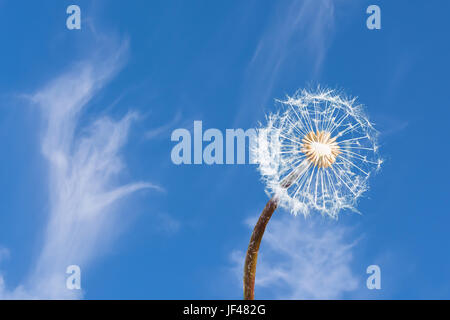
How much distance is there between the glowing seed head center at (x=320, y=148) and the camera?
65.8 ft

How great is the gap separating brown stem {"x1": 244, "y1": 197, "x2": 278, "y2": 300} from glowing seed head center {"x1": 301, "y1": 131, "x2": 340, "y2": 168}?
247 cm

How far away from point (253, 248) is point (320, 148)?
5.02 m

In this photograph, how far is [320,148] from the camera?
Result: 20.0 metres

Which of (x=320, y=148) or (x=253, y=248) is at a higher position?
(x=320, y=148)

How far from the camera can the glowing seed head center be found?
20.0m

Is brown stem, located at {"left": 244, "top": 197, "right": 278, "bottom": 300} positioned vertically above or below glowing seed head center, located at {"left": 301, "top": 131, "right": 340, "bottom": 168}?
below

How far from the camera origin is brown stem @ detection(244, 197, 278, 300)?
1967cm

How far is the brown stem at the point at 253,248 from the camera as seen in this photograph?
64.5 ft

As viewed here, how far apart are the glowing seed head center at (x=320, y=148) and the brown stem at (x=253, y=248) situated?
8.09 ft

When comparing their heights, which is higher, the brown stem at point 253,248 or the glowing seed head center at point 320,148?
the glowing seed head center at point 320,148
